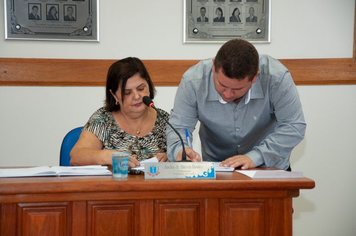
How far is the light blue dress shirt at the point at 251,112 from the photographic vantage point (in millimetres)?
2314

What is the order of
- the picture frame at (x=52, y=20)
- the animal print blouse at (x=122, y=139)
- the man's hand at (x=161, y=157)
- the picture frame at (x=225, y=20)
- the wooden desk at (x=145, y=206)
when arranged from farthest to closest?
the picture frame at (x=225, y=20), the picture frame at (x=52, y=20), the animal print blouse at (x=122, y=139), the man's hand at (x=161, y=157), the wooden desk at (x=145, y=206)

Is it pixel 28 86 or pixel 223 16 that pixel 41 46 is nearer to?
pixel 28 86

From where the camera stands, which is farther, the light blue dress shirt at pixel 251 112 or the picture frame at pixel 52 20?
the picture frame at pixel 52 20

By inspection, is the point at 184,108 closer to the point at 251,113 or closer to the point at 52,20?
the point at 251,113

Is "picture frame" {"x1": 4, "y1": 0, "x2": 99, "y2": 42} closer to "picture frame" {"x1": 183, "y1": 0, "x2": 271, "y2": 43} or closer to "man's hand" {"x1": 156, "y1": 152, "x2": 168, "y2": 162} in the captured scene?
"picture frame" {"x1": 183, "y1": 0, "x2": 271, "y2": 43}

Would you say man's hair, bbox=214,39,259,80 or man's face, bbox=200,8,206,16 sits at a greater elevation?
man's face, bbox=200,8,206,16

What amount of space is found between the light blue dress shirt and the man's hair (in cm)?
35

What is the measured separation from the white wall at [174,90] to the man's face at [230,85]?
56.8 inches

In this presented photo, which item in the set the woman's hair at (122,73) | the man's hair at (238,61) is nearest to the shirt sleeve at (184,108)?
the woman's hair at (122,73)

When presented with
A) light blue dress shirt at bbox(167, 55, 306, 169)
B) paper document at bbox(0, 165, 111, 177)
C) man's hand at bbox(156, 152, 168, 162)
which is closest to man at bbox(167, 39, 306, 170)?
light blue dress shirt at bbox(167, 55, 306, 169)

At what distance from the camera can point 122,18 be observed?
11.3ft

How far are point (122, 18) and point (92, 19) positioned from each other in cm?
21

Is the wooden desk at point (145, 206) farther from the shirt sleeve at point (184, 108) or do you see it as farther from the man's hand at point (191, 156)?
the shirt sleeve at point (184, 108)

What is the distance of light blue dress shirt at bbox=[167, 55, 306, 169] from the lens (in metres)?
2.31
